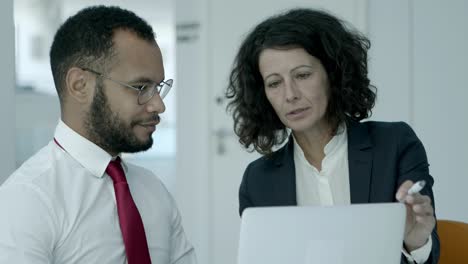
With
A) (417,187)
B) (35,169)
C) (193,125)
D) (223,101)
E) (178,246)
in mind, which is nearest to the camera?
(417,187)

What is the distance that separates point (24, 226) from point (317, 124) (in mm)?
856

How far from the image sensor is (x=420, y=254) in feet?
4.28

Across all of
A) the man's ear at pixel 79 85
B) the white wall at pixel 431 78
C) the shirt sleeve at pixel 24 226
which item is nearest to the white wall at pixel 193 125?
the white wall at pixel 431 78

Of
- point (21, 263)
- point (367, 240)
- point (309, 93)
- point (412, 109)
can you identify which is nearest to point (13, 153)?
point (21, 263)

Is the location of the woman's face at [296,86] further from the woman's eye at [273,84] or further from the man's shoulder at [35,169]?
the man's shoulder at [35,169]

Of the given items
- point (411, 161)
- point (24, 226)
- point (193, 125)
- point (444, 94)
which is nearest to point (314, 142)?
point (411, 161)

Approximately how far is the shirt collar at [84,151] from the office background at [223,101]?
1740 mm

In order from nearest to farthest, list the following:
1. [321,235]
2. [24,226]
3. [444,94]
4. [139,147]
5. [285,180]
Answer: [321,235] → [24,226] → [139,147] → [285,180] → [444,94]

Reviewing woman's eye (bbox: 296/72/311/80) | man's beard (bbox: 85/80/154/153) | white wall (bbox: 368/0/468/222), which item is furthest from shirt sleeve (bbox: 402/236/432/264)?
white wall (bbox: 368/0/468/222)

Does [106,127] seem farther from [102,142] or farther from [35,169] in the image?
[35,169]

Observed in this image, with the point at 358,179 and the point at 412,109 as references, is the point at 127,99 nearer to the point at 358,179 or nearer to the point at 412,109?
the point at 358,179

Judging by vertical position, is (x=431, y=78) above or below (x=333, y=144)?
above

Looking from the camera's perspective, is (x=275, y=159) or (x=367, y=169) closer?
(x=367, y=169)

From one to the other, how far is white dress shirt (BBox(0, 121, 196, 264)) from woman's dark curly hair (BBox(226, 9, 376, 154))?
45 centimetres
